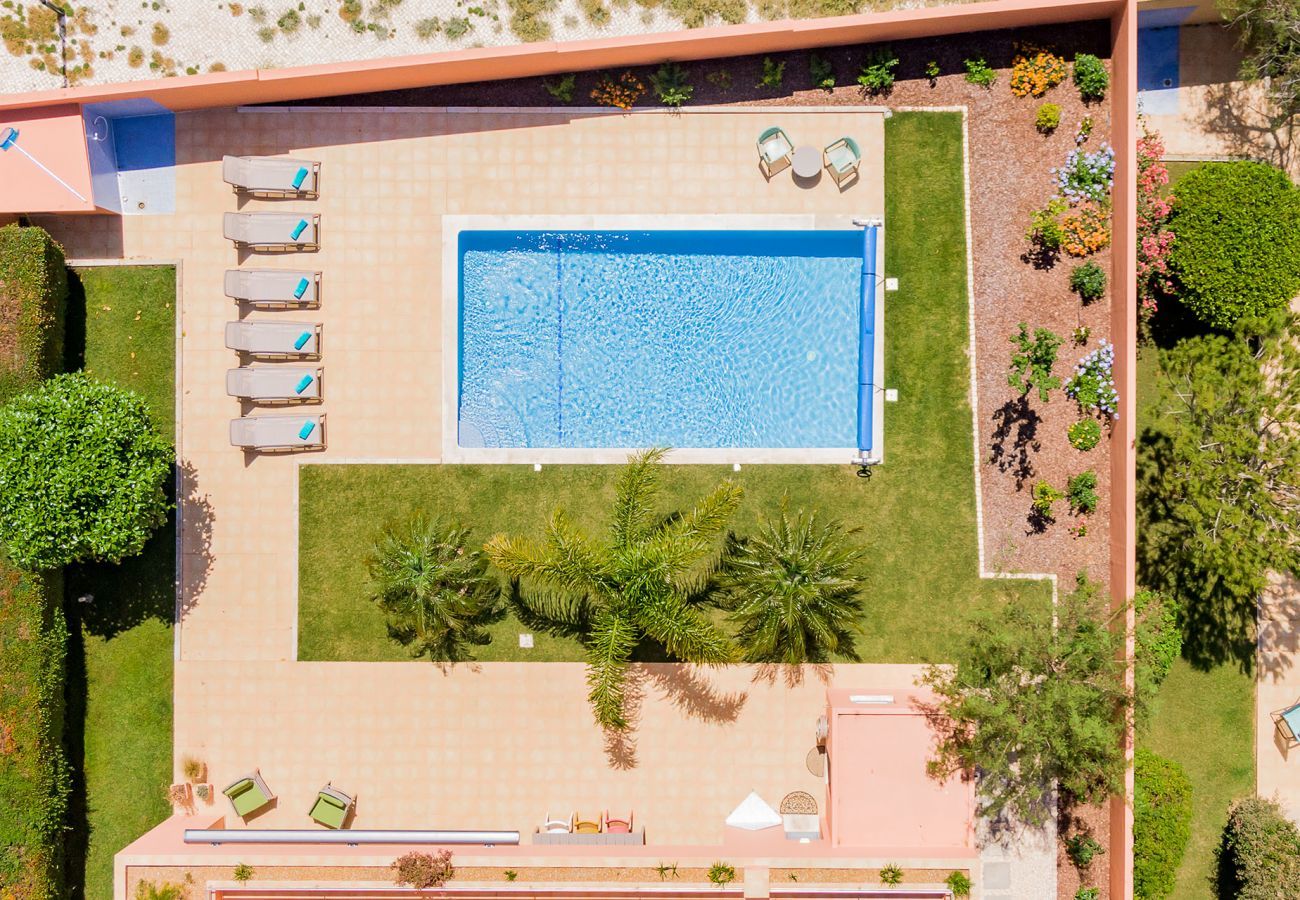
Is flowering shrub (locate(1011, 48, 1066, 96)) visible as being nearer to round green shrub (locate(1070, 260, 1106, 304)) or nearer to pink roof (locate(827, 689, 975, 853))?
round green shrub (locate(1070, 260, 1106, 304))

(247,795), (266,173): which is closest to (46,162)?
(266,173)

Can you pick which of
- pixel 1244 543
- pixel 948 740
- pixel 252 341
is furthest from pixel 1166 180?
pixel 252 341

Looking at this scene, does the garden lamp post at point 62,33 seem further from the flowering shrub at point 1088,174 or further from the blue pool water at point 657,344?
the flowering shrub at point 1088,174

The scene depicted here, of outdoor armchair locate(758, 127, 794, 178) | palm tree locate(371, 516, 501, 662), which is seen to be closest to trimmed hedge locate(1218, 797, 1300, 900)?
palm tree locate(371, 516, 501, 662)

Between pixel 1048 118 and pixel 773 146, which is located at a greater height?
pixel 1048 118

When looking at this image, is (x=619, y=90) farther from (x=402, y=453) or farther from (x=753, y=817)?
(x=753, y=817)

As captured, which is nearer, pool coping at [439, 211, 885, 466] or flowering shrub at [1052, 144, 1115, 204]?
flowering shrub at [1052, 144, 1115, 204]

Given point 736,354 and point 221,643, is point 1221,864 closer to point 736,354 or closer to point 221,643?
point 736,354
